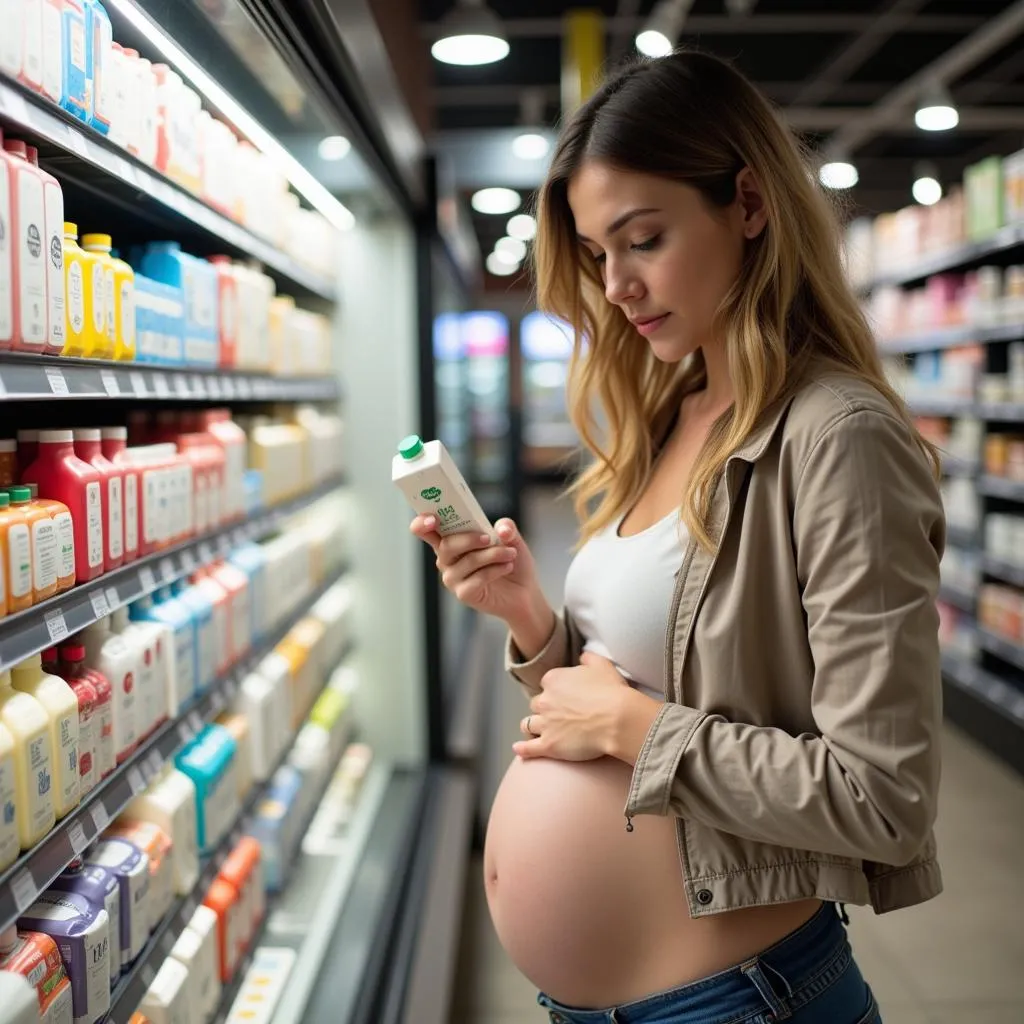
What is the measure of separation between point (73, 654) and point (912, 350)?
5751 mm

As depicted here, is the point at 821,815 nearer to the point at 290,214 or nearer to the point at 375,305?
the point at 290,214

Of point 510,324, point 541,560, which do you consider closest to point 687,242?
point 541,560

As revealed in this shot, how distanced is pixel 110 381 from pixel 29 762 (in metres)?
0.60

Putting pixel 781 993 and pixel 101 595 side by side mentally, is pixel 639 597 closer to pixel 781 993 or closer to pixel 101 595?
pixel 781 993

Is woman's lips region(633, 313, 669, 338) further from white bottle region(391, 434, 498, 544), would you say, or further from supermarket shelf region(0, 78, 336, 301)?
supermarket shelf region(0, 78, 336, 301)

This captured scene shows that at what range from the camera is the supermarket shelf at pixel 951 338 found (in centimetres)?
483

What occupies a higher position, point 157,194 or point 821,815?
point 157,194

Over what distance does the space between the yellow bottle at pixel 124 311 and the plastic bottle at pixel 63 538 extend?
0.30 m

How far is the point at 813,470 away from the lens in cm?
116

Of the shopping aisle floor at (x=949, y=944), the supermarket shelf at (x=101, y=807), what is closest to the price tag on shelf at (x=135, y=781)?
the supermarket shelf at (x=101, y=807)

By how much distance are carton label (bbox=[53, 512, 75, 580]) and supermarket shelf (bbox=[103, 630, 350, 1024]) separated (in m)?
0.65

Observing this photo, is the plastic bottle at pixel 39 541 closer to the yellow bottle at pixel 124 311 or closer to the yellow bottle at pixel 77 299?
the yellow bottle at pixel 77 299

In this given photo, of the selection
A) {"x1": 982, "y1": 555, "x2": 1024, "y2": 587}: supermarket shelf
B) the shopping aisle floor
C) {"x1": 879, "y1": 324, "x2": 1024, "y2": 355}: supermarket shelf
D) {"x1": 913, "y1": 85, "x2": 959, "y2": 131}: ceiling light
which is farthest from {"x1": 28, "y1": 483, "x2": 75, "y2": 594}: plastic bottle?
{"x1": 913, "y1": 85, "x2": 959, "y2": 131}: ceiling light

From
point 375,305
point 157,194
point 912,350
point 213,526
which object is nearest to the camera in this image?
point 157,194
